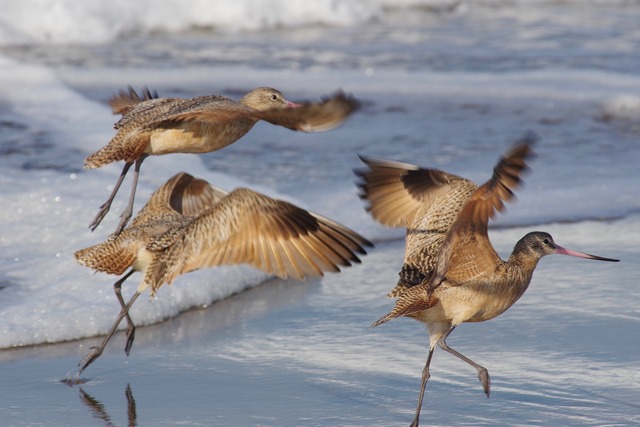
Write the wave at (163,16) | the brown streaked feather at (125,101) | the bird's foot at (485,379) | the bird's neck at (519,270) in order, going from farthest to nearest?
1. the wave at (163,16)
2. the brown streaked feather at (125,101)
3. the bird's neck at (519,270)
4. the bird's foot at (485,379)

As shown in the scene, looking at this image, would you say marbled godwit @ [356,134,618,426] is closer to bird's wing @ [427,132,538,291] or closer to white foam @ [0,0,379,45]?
bird's wing @ [427,132,538,291]

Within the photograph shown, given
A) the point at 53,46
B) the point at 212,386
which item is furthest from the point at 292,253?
the point at 53,46

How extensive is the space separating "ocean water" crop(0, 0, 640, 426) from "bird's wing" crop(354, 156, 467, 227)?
2.08 feet

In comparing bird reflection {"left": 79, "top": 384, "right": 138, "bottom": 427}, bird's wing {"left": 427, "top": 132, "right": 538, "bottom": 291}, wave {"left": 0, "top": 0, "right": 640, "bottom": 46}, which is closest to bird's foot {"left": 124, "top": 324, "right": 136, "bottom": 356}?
bird reflection {"left": 79, "top": 384, "right": 138, "bottom": 427}

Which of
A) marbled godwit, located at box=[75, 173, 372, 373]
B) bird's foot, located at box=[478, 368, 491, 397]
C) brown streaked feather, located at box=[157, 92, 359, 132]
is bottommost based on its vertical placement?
bird's foot, located at box=[478, 368, 491, 397]

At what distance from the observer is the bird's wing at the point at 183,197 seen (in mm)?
5891

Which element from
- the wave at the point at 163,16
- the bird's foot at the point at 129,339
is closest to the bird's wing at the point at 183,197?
the bird's foot at the point at 129,339

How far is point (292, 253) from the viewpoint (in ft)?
16.8

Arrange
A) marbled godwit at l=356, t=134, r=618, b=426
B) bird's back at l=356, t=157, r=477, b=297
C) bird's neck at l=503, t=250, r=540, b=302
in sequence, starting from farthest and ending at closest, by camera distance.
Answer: bird's back at l=356, t=157, r=477, b=297 → bird's neck at l=503, t=250, r=540, b=302 → marbled godwit at l=356, t=134, r=618, b=426

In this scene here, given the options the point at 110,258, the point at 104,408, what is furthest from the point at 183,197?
the point at 104,408

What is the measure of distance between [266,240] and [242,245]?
11 cm

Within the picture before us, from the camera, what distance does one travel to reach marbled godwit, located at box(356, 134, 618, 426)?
4.81 meters

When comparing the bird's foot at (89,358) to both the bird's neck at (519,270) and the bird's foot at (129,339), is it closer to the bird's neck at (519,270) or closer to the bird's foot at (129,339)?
the bird's foot at (129,339)

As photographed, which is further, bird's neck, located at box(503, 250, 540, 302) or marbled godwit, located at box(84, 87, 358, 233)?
marbled godwit, located at box(84, 87, 358, 233)
